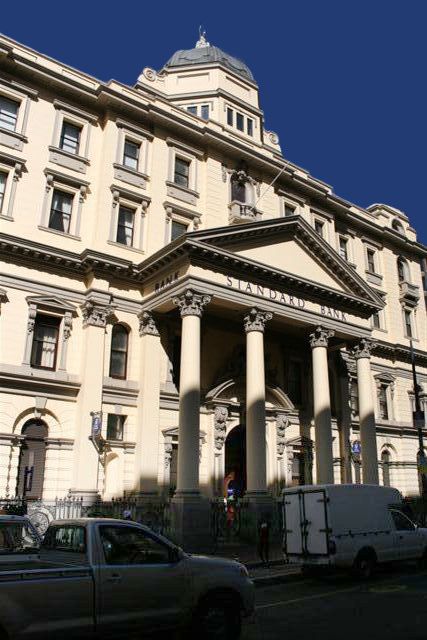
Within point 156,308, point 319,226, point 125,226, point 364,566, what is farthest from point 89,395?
point 319,226

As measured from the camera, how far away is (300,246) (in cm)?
2706

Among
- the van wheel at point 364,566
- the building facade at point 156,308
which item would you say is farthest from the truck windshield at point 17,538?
the building facade at point 156,308

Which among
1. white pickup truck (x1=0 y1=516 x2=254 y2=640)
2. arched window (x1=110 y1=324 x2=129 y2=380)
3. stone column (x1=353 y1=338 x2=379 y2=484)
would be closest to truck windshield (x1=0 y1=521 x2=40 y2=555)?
white pickup truck (x1=0 y1=516 x2=254 y2=640)

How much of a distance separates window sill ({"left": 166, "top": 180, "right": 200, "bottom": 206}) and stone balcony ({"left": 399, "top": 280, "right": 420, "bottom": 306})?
18.5 m

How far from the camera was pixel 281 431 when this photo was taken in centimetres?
2830

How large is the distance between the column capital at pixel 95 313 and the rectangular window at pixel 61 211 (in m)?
3.73

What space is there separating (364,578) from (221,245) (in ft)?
45.0

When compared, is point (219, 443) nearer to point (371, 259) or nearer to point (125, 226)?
point (125, 226)

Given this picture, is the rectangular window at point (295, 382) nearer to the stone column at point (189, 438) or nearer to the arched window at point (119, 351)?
the arched window at point (119, 351)

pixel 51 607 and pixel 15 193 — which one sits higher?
pixel 15 193

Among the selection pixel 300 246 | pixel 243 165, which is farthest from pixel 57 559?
pixel 243 165

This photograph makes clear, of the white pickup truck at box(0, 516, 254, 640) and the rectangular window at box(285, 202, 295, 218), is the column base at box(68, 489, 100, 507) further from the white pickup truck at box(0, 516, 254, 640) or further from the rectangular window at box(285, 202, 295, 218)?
the rectangular window at box(285, 202, 295, 218)

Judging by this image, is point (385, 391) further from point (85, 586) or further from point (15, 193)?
point (85, 586)

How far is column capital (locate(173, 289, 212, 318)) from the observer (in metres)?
21.9
